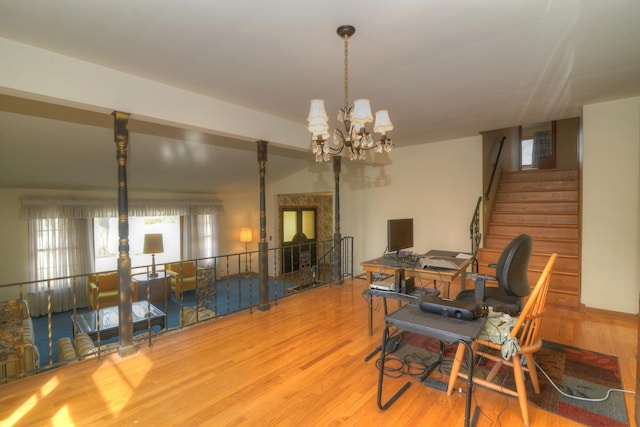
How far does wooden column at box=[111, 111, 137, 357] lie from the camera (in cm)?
267

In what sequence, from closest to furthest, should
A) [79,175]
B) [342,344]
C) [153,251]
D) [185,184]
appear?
[342,344]
[79,175]
[153,251]
[185,184]

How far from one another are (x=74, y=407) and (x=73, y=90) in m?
2.31

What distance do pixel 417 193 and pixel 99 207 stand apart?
21.4 ft

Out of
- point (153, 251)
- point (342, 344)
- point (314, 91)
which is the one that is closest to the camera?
point (342, 344)

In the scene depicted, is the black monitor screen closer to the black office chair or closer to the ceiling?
the black office chair

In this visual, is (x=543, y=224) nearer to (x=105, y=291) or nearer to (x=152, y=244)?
(x=152, y=244)

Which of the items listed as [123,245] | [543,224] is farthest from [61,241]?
[543,224]

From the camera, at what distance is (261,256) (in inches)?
154

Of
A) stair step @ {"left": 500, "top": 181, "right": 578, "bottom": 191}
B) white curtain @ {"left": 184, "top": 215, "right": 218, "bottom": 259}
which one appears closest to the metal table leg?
stair step @ {"left": 500, "top": 181, "right": 578, "bottom": 191}

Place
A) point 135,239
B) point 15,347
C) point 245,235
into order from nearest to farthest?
point 15,347 < point 135,239 < point 245,235

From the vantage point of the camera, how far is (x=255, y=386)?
2.26m

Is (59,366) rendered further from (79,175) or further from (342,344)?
Result: (79,175)

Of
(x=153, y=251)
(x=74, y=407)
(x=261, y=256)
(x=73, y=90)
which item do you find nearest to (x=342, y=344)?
(x=261, y=256)

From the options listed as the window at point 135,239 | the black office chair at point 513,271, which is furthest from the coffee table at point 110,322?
the black office chair at point 513,271
